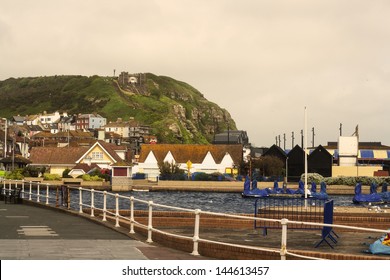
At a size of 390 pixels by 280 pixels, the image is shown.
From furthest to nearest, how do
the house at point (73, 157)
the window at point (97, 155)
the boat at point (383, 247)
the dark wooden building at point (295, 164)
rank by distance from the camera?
the window at point (97, 155)
the house at point (73, 157)
the dark wooden building at point (295, 164)
the boat at point (383, 247)

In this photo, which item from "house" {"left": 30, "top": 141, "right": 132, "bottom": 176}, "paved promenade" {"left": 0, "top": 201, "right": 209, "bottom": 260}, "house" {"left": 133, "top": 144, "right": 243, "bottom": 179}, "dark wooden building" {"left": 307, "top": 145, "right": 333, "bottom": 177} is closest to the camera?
"paved promenade" {"left": 0, "top": 201, "right": 209, "bottom": 260}

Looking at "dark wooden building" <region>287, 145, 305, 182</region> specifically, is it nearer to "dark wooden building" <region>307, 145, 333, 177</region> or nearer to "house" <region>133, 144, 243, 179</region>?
"dark wooden building" <region>307, 145, 333, 177</region>

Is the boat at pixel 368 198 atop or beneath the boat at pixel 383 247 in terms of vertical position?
beneath

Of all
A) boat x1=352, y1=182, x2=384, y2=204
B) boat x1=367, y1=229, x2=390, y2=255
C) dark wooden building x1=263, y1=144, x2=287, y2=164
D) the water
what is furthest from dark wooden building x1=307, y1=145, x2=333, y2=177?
boat x1=367, y1=229, x2=390, y2=255

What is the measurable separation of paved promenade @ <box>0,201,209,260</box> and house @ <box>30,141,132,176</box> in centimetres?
11582

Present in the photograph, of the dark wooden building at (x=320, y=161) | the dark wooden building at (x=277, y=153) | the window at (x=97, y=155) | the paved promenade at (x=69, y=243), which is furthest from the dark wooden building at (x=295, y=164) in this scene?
the paved promenade at (x=69, y=243)

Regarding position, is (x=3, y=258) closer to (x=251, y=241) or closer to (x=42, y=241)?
(x=42, y=241)

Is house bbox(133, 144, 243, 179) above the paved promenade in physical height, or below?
above

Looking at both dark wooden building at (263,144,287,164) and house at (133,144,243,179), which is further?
house at (133,144,243,179)

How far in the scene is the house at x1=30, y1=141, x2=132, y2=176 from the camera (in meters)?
142

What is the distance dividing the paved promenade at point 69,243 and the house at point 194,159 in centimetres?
12774

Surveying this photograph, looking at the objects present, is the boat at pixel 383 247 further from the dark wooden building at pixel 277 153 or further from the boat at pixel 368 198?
the dark wooden building at pixel 277 153

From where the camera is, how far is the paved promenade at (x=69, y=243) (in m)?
15.2

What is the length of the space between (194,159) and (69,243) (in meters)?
137
